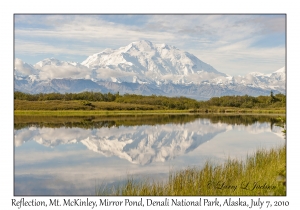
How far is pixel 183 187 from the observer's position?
1301 cm

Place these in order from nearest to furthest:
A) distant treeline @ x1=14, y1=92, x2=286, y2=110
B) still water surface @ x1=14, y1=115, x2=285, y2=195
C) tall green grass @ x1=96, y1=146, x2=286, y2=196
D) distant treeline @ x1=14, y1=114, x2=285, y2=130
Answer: tall green grass @ x1=96, y1=146, x2=286, y2=196 < still water surface @ x1=14, y1=115, x2=285, y2=195 < distant treeline @ x1=14, y1=114, x2=285, y2=130 < distant treeline @ x1=14, y1=92, x2=286, y2=110

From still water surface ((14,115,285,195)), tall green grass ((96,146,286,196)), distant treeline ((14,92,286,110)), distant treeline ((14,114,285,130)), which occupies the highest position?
distant treeline ((14,92,286,110))

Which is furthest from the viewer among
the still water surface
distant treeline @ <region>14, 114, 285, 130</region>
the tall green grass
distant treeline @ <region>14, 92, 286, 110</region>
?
distant treeline @ <region>14, 92, 286, 110</region>

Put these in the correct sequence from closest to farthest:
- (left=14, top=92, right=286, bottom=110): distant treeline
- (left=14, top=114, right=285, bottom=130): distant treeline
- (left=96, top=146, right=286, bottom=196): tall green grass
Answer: (left=96, top=146, right=286, bottom=196): tall green grass
(left=14, top=114, right=285, bottom=130): distant treeline
(left=14, top=92, right=286, bottom=110): distant treeline

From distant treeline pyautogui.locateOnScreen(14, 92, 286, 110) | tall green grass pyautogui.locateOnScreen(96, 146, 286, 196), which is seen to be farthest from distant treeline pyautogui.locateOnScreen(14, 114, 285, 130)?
distant treeline pyautogui.locateOnScreen(14, 92, 286, 110)

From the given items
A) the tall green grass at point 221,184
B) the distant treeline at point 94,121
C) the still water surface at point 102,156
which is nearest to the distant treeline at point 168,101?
the distant treeline at point 94,121

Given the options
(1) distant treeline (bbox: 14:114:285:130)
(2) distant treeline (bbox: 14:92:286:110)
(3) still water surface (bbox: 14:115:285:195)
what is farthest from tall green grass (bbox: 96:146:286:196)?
(2) distant treeline (bbox: 14:92:286:110)

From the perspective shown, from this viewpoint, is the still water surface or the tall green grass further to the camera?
the still water surface

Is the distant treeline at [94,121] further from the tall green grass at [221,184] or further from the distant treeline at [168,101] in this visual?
the distant treeline at [168,101]

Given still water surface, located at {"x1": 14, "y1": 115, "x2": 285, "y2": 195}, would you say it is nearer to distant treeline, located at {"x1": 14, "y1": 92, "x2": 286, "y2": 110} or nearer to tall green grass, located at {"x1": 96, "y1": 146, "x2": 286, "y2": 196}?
tall green grass, located at {"x1": 96, "y1": 146, "x2": 286, "y2": 196}

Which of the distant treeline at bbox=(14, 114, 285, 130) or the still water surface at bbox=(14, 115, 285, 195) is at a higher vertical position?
the distant treeline at bbox=(14, 114, 285, 130)
